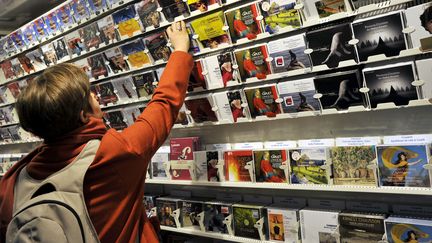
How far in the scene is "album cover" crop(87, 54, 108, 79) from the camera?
9.11ft

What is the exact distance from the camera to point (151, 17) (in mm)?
2344

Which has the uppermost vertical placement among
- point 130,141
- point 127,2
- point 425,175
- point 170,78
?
point 127,2

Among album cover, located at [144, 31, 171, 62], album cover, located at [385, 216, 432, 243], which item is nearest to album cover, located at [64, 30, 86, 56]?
album cover, located at [144, 31, 171, 62]

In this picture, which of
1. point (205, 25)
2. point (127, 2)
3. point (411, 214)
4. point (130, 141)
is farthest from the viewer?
point (127, 2)

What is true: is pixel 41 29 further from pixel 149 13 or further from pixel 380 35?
pixel 380 35

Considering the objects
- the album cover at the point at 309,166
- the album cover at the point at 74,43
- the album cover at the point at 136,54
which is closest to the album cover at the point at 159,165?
the album cover at the point at 136,54

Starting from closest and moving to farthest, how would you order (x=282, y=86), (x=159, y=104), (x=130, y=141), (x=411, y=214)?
1. (x=130, y=141)
2. (x=159, y=104)
3. (x=411, y=214)
4. (x=282, y=86)

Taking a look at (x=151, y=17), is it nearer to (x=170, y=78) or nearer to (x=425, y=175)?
(x=170, y=78)

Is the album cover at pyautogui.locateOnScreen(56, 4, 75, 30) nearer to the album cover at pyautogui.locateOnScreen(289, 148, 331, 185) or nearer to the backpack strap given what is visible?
the backpack strap

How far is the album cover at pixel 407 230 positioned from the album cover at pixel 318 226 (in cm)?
24

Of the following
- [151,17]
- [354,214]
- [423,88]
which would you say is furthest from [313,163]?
[151,17]

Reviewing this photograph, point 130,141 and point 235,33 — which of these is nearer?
point 130,141

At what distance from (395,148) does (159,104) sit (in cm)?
105

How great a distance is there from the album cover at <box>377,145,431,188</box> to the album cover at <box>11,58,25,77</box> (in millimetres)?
3341
